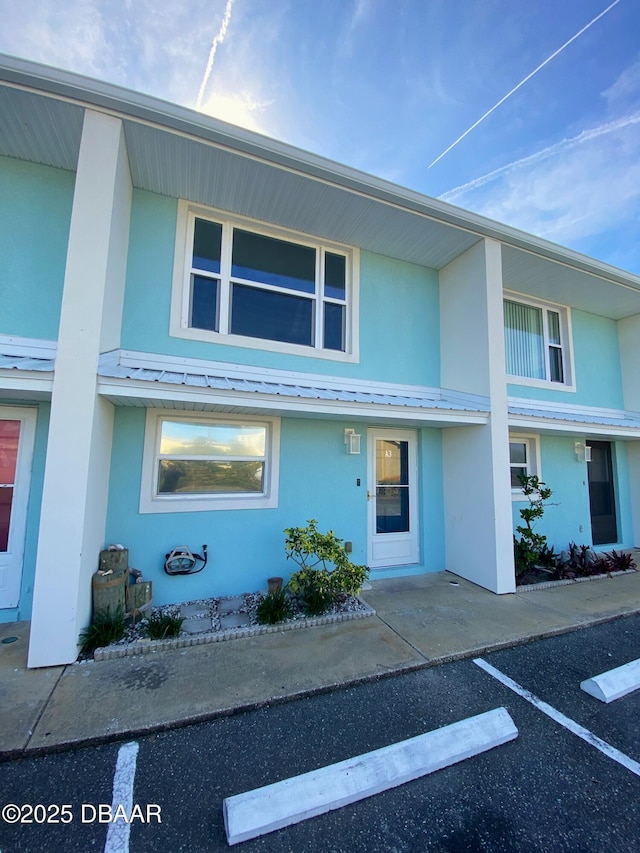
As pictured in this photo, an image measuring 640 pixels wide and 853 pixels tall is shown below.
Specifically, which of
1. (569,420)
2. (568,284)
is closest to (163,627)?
(569,420)

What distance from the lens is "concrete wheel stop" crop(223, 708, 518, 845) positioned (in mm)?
1791

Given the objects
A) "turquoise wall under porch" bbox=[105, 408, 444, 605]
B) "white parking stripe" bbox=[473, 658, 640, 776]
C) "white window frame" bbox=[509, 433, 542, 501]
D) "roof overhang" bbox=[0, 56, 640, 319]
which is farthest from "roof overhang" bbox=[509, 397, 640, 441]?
"white parking stripe" bbox=[473, 658, 640, 776]

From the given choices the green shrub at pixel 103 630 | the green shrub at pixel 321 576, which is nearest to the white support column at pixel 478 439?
the green shrub at pixel 321 576

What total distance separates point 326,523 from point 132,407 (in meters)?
3.05

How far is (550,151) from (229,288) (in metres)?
8.34

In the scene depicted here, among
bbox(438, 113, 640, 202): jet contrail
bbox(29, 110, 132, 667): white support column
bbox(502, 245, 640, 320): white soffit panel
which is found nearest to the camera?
bbox(29, 110, 132, 667): white support column

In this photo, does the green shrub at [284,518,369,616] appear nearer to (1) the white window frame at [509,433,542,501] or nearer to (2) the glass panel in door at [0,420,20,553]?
(2) the glass panel in door at [0,420,20,553]

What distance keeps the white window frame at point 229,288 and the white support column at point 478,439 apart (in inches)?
68.7

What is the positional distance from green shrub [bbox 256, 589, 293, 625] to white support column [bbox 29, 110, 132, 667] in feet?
5.66

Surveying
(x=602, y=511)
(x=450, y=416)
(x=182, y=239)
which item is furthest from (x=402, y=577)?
(x=182, y=239)

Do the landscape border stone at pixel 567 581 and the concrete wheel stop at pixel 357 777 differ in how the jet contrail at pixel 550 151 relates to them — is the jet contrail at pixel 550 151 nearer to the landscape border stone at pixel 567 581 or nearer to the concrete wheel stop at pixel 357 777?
the landscape border stone at pixel 567 581

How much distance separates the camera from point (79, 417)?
3.19 m

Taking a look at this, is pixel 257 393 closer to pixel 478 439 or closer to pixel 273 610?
pixel 273 610

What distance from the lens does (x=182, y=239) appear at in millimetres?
4590
